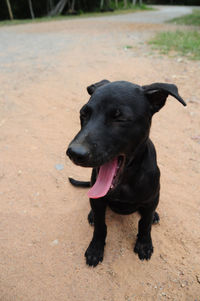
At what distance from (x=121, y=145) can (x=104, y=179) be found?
35cm

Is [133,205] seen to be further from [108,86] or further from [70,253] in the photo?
[108,86]

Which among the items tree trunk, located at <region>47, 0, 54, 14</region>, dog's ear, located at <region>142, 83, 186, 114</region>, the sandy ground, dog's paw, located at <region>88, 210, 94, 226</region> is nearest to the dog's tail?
the sandy ground

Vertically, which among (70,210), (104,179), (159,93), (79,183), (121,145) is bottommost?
(70,210)

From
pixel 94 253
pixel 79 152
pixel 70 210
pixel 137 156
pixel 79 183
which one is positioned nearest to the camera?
pixel 79 152

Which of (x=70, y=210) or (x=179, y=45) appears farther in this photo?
(x=179, y=45)

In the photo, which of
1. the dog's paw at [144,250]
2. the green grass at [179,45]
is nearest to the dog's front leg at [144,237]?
the dog's paw at [144,250]

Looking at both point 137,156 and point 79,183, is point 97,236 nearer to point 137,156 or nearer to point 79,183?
point 79,183

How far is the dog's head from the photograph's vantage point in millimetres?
1781

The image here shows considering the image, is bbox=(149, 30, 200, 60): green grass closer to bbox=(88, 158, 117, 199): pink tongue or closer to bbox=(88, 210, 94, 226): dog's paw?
bbox=(88, 210, 94, 226): dog's paw

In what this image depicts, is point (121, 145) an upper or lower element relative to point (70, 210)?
upper

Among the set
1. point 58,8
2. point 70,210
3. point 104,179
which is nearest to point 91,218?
point 70,210

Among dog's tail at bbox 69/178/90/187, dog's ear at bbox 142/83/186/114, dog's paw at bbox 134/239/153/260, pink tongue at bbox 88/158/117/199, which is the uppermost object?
dog's ear at bbox 142/83/186/114

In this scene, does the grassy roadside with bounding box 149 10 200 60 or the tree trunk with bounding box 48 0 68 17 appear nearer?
the grassy roadside with bounding box 149 10 200 60

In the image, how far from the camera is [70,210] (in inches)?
120
